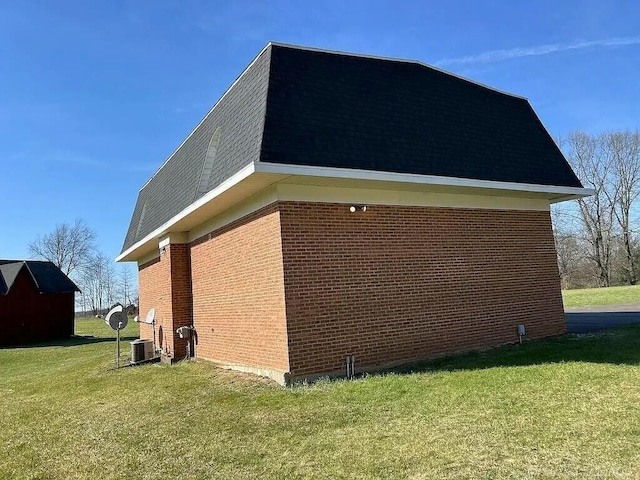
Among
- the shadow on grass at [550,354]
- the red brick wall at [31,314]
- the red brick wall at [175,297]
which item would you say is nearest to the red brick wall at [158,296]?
the red brick wall at [175,297]

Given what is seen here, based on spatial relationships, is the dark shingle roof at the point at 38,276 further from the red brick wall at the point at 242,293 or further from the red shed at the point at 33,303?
the red brick wall at the point at 242,293

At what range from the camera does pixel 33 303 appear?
3052 cm

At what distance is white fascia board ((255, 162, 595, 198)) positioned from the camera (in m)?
7.33

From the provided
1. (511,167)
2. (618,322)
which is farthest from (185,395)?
(618,322)

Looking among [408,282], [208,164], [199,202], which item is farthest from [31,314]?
[408,282]

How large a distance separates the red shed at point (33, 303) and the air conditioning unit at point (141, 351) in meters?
20.5

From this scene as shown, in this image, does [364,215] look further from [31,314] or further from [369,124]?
[31,314]

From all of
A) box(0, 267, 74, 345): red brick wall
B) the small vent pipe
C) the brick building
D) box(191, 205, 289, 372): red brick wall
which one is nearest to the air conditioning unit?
box(191, 205, 289, 372): red brick wall

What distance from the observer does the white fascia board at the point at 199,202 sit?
7.50 metres

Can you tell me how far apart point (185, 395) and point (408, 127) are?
6315mm

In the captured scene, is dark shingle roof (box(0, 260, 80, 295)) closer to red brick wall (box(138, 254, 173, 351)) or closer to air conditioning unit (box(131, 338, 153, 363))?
red brick wall (box(138, 254, 173, 351))

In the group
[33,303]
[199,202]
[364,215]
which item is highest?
[199,202]

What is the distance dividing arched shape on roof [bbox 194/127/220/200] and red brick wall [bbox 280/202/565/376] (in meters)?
1.44

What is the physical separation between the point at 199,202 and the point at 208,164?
44.8 inches
